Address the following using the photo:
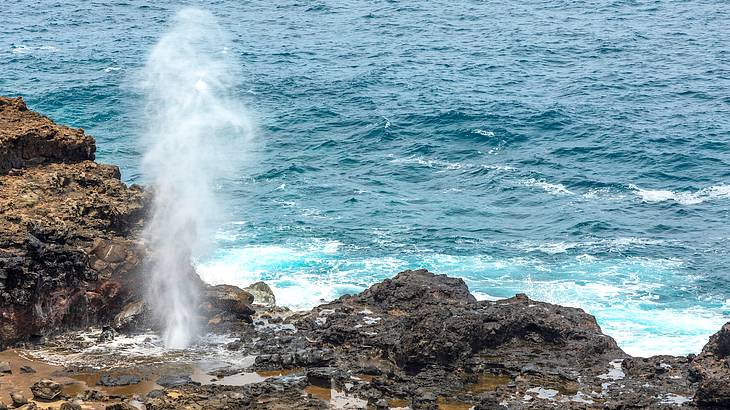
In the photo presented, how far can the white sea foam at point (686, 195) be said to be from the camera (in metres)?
46.9

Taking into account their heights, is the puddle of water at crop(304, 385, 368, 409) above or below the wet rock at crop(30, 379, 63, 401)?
below

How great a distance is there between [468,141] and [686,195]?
1281cm

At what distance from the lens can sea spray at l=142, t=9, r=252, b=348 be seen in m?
28.3

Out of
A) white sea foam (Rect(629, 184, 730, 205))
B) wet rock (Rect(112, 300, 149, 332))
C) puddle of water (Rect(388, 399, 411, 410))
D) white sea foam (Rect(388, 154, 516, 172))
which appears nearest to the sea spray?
wet rock (Rect(112, 300, 149, 332))

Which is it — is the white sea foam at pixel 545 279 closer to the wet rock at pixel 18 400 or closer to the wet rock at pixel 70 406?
the wet rock at pixel 70 406

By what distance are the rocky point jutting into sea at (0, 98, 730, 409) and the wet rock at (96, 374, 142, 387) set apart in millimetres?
40

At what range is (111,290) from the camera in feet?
89.5

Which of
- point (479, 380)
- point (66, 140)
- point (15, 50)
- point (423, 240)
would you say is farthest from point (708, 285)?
point (15, 50)

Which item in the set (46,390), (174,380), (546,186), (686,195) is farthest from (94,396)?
(686,195)

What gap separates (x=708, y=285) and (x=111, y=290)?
21.7 metres

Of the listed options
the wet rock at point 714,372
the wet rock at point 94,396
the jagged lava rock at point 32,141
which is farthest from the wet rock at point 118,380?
the wet rock at point 714,372

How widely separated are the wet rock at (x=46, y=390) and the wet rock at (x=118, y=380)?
4.02 ft

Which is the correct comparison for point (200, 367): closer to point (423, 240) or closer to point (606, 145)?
point (423, 240)

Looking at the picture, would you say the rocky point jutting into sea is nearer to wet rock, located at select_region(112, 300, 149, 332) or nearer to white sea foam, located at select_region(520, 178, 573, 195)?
wet rock, located at select_region(112, 300, 149, 332)
